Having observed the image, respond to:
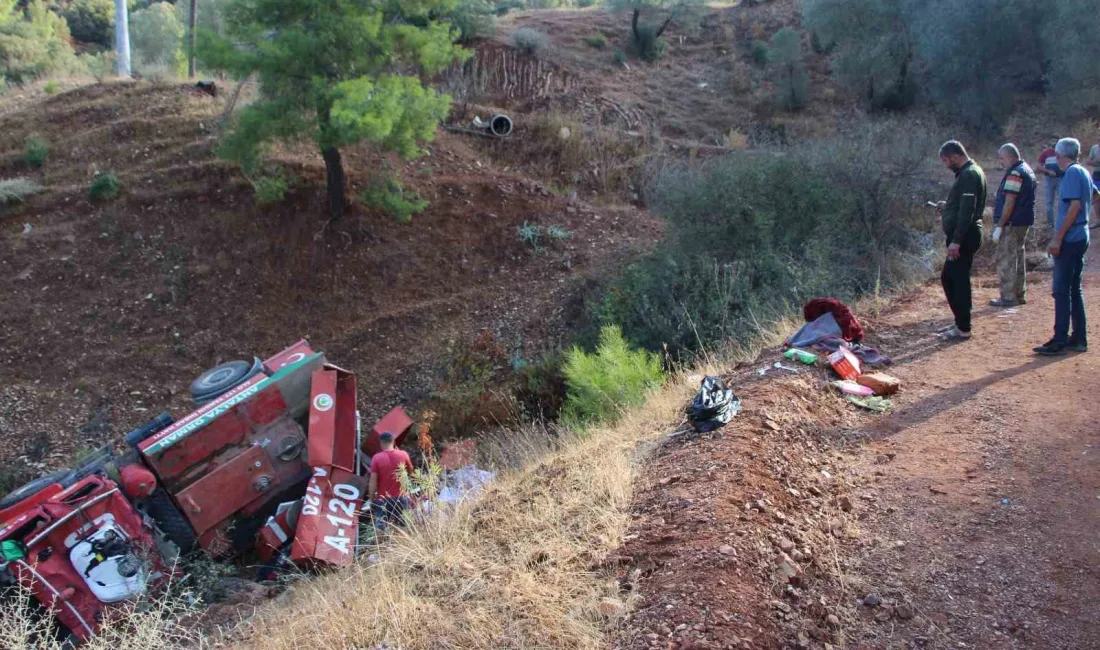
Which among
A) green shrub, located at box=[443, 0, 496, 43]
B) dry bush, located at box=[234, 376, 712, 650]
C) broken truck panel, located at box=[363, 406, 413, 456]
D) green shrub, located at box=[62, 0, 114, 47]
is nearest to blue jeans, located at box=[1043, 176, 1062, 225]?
dry bush, located at box=[234, 376, 712, 650]

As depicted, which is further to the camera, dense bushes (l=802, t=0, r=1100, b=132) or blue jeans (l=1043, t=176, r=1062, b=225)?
dense bushes (l=802, t=0, r=1100, b=132)

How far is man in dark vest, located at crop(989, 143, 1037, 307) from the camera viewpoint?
7680mm

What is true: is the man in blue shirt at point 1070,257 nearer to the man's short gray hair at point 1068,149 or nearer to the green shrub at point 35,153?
the man's short gray hair at point 1068,149

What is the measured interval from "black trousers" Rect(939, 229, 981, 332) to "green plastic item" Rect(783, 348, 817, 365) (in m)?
1.47

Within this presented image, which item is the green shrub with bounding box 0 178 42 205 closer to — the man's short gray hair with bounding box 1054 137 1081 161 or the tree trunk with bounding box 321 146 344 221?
the tree trunk with bounding box 321 146 344 221

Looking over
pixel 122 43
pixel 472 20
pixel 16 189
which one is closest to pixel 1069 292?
pixel 16 189

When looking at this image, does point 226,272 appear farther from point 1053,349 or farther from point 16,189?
point 1053,349

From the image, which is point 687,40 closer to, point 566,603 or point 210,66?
point 210,66

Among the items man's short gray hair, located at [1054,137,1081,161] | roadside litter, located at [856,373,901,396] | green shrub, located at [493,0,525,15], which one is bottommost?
roadside litter, located at [856,373,901,396]

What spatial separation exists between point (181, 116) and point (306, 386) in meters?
11.6

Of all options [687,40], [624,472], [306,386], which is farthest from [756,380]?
[687,40]

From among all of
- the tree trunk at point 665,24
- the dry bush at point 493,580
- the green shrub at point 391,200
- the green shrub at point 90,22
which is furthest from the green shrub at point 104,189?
the green shrub at point 90,22

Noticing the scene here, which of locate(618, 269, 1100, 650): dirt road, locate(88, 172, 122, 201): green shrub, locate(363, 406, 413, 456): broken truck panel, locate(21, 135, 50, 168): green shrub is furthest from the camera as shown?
locate(21, 135, 50, 168): green shrub

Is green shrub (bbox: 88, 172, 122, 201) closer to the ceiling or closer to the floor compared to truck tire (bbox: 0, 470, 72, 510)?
closer to the ceiling
